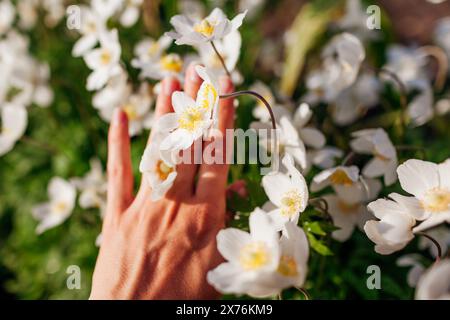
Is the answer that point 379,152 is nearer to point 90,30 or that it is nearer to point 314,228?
point 314,228

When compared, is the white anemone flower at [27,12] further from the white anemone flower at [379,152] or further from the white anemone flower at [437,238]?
the white anemone flower at [437,238]

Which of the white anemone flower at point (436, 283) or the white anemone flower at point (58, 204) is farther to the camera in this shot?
the white anemone flower at point (58, 204)

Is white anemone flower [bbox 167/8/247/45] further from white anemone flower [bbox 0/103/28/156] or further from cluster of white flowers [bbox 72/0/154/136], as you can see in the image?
white anemone flower [bbox 0/103/28/156]

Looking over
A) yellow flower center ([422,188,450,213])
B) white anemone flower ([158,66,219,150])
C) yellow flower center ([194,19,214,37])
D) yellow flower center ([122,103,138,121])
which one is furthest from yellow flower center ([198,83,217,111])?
yellow flower center ([122,103,138,121])

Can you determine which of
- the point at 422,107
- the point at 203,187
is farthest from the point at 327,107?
the point at 203,187

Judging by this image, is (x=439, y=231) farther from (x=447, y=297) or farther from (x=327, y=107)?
(x=447, y=297)

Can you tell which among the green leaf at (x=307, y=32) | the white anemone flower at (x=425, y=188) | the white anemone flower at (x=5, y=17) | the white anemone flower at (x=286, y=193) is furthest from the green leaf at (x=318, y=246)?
the white anemone flower at (x=5, y=17)

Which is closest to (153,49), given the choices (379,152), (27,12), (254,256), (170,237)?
(170,237)
